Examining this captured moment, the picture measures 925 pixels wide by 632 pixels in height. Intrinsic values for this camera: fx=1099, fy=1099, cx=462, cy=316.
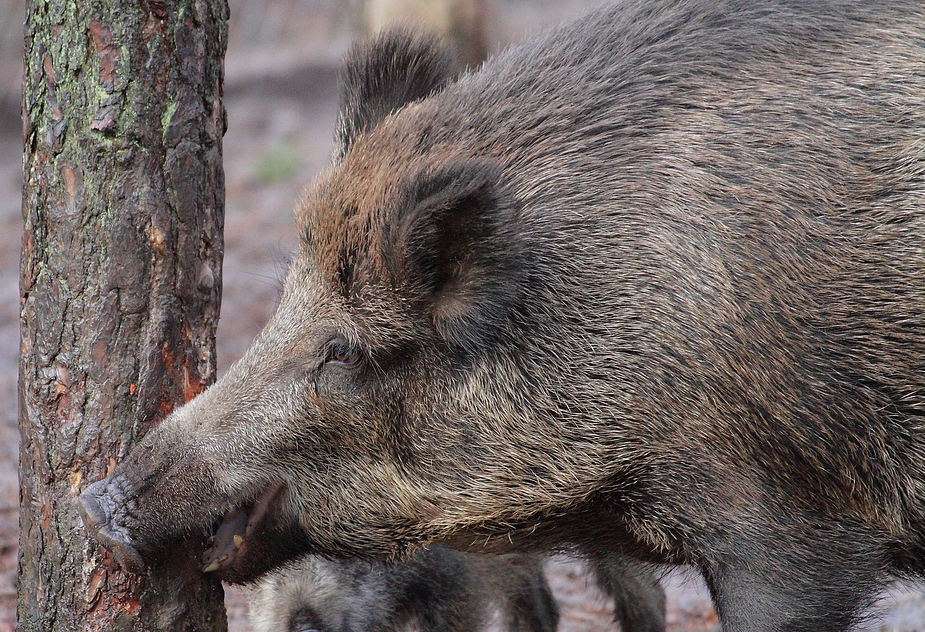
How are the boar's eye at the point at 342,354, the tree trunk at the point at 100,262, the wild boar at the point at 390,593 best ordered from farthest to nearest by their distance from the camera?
the wild boar at the point at 390,593
the boar's eye at the point at 342,354
the tree trunk at the point at 100,262

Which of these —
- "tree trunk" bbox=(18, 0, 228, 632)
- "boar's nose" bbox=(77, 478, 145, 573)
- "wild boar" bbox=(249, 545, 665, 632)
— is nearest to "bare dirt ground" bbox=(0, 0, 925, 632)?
"wild boar" bbox=(249, 545, 665, 632)

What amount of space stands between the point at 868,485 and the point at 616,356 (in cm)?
86

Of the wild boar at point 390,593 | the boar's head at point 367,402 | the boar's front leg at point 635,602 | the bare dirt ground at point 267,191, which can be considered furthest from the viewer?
the bare dirt ground at point 267,191

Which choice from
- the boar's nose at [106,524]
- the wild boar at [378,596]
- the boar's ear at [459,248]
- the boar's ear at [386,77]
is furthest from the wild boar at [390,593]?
the boar's ear at [386,77]

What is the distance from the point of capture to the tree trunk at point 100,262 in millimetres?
3412

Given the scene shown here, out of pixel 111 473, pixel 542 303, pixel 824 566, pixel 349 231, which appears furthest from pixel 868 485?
pixel 111 473

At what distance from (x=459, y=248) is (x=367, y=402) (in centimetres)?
60

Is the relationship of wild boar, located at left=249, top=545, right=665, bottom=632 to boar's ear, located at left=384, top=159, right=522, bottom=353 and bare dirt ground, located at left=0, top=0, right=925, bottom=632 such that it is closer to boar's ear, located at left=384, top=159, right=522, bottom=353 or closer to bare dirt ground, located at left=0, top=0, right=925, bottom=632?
bare dirt ground, located at left=0, top=0, right=925, bottom=632

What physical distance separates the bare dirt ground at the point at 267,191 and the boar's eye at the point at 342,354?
23.4 inches

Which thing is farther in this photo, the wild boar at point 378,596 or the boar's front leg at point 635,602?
the boar's front leg at point 635,602

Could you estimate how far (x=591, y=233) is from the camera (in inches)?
133

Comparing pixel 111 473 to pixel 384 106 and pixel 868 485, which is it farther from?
pixel 868 485

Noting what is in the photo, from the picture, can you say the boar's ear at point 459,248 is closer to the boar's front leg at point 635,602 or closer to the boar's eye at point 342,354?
the boar's eye at point 342,354

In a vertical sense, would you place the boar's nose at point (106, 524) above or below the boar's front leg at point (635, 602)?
above
